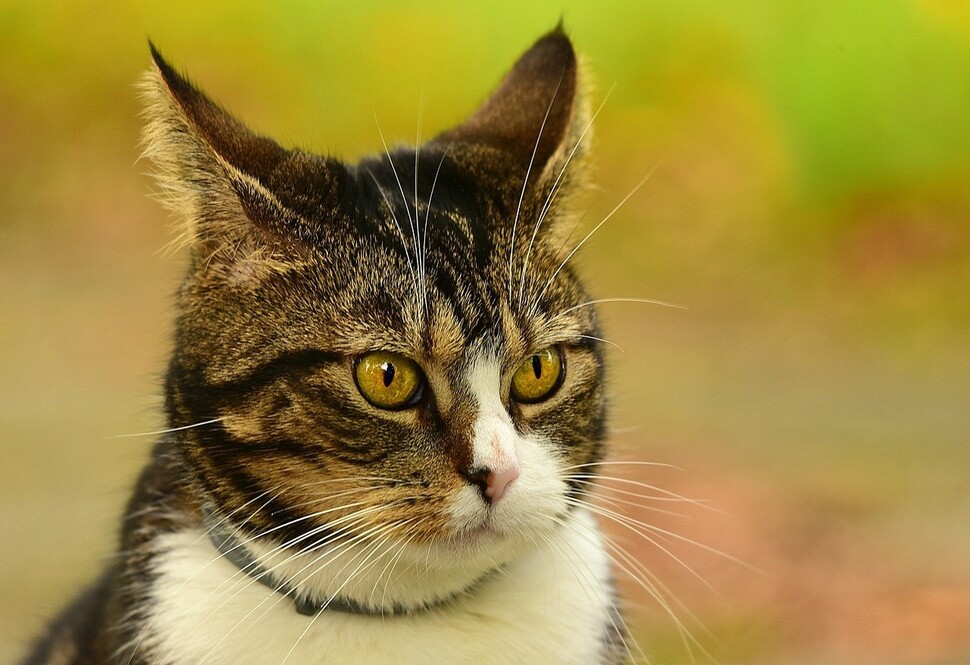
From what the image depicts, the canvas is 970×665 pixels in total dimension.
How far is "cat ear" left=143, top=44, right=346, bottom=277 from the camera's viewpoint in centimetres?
121

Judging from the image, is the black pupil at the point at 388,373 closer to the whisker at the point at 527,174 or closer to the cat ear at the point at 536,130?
the whisker at the point at 527,174

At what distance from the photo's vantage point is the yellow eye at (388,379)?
1.23m

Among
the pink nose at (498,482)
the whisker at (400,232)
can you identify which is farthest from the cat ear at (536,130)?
the pink nose at (498,482)

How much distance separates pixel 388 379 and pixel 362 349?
0.04 metres

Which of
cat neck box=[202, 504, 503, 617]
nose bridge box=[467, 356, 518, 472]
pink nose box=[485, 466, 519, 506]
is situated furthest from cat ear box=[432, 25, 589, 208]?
cat neck box=[202, 504, 503, 617]

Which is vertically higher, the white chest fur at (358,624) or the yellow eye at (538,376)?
the yellow eye at (538,376)

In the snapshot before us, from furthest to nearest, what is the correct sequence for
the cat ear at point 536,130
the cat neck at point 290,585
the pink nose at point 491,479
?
the cat ear at point 536,130 → the cat neck at point 290,585 → the pink nose at point 491,479

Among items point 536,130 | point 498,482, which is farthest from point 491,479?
point 536,130

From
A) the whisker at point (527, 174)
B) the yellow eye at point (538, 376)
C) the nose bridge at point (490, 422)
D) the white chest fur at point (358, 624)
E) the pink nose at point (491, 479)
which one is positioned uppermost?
the whisker at point (527, 174)

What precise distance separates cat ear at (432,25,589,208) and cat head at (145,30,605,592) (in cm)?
2

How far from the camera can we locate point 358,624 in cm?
132

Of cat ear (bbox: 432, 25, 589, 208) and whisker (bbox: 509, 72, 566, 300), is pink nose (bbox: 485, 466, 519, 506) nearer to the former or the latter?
whisker (bbox: 509, 72, 566, 300)

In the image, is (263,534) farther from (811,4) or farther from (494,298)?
(811,4)

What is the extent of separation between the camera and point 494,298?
131 centimetres
